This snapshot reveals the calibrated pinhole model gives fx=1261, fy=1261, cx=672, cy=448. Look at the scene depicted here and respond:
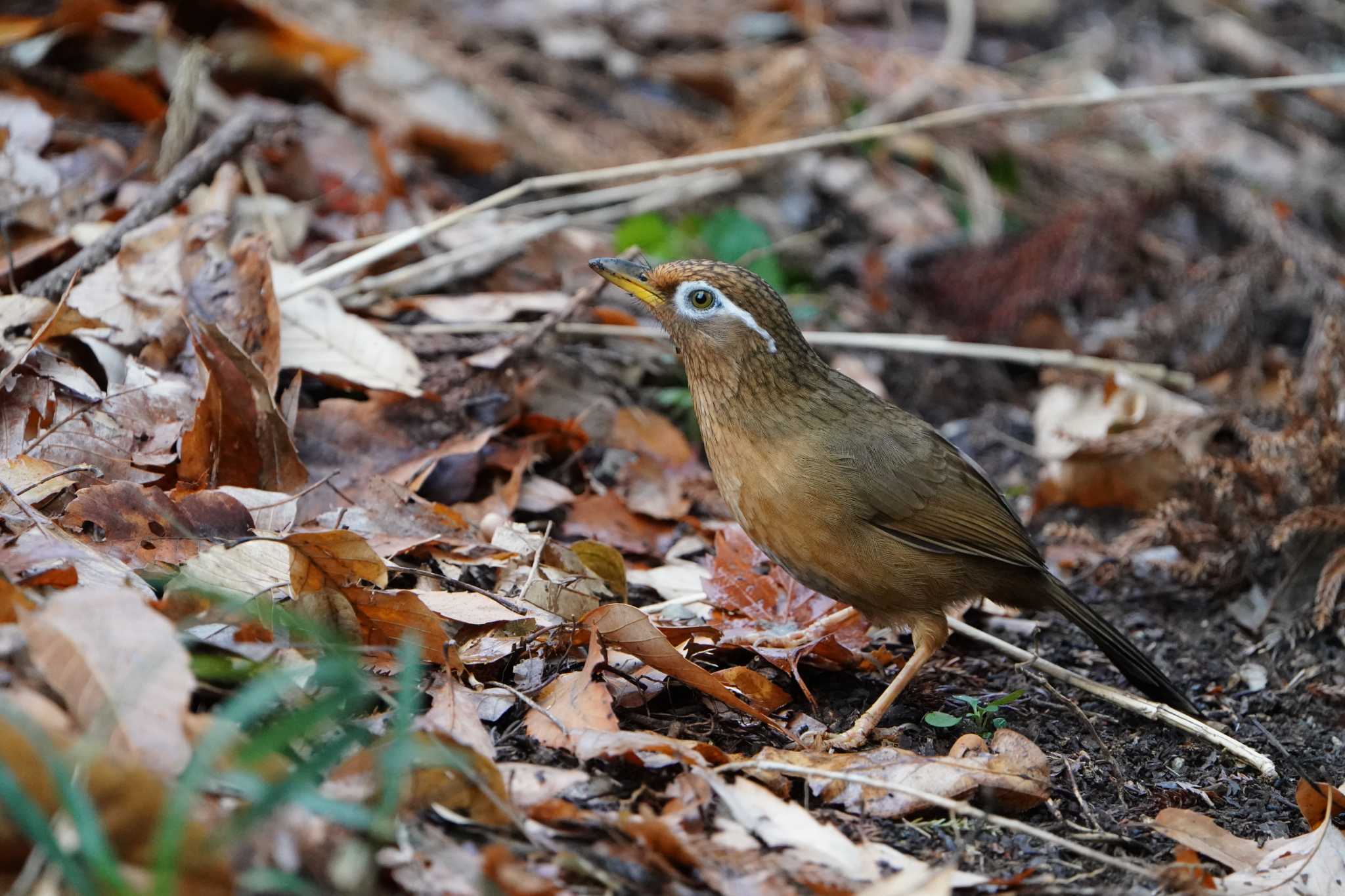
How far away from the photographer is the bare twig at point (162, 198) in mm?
4703

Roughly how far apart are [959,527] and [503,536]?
1.61 metres

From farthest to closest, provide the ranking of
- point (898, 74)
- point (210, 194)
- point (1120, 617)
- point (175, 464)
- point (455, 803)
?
point (898, 74), point (210, 194), point (1120, 617), point (175, 464), point (455, 803)

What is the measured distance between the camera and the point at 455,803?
2.82 meters

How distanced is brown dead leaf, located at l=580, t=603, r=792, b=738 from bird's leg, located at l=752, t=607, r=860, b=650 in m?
0.48

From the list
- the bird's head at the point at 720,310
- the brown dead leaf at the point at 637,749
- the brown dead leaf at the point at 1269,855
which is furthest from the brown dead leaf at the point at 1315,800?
the bird's head at the point at 720,310

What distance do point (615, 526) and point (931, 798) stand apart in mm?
2147

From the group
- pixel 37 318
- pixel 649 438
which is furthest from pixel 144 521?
pixel 649 438

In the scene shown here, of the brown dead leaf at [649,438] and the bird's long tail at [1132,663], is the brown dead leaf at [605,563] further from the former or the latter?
the bird's long tail at [1132,663]

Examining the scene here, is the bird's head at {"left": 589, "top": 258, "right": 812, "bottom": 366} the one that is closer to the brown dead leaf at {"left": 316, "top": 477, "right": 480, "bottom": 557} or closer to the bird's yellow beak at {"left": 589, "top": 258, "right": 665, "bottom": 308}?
the bird's yellow beak at {"left": 589, "top": 258, "right": 665, "bottom": 308}

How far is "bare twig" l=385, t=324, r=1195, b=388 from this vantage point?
5.46 metres

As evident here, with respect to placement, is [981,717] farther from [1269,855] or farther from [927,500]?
[1269,855]

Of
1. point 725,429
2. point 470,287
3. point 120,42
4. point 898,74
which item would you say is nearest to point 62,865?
point 725,429

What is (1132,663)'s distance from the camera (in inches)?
173

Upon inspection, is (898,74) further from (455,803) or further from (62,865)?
(62,865)
